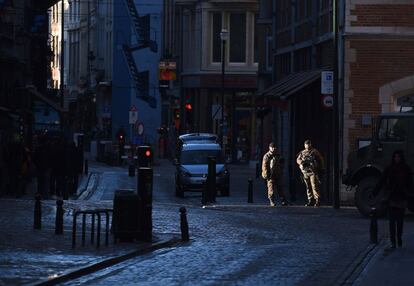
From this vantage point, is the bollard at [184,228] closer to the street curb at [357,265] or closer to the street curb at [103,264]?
the street curb at [103,264]

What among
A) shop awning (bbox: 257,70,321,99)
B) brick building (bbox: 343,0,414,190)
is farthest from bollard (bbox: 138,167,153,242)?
shop awning (bbox: 257,70,321,99)

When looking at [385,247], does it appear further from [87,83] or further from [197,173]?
[87,83]

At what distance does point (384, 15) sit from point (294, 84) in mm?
4968

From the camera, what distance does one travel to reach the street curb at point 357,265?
17.1 metres

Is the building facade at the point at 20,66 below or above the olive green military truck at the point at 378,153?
above

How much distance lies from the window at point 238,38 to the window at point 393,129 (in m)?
48.2

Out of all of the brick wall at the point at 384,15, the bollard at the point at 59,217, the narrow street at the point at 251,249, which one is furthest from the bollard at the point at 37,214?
the brick wall at the point at 384,15

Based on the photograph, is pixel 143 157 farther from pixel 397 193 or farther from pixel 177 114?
pixel 177 114

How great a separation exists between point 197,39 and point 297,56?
33577 mm

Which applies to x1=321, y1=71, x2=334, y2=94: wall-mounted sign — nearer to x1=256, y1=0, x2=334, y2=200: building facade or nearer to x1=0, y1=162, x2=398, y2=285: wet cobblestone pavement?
x1=0, y1=162, x2=398, y2=285: wet cobblestone pavement

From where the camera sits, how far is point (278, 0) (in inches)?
1991

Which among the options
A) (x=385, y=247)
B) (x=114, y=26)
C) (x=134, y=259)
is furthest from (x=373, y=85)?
(x=114, y=26)

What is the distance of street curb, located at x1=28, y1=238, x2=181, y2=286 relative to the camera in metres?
16.4

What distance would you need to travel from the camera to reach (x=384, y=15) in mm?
35188
